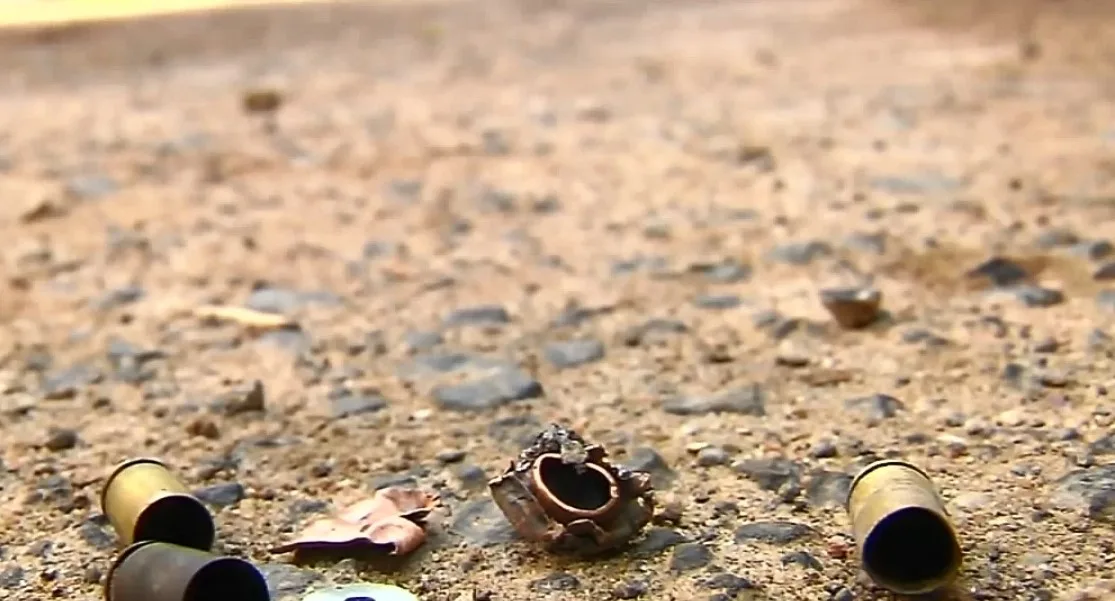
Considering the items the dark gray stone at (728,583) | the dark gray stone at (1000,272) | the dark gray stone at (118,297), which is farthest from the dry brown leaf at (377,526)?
the dark gray stone at (1000,272)

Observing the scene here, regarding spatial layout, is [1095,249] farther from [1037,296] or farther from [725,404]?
[725,404]

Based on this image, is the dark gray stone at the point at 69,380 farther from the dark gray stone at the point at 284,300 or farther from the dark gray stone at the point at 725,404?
the dark gray stone at the point at 725,404

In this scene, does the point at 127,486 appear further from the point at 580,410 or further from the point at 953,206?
the point at 953,206

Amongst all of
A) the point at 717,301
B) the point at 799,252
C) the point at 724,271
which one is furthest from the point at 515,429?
the point at 799,252

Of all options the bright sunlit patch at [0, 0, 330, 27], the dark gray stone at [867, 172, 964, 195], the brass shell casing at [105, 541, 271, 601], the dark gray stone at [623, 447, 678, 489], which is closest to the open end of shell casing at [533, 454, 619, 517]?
the dark gray stone at [623, 447, 678, 489]

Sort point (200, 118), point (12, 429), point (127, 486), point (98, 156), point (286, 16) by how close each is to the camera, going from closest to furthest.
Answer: point (127, 486) → point (12, 429) → point (98, 156) → point (200, 118) → point (286, 16)

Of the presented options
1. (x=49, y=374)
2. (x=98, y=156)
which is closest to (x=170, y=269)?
(x=49, y=374)

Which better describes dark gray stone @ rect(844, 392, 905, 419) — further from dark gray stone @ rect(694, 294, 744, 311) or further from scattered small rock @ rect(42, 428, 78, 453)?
scattered small rock @ rect(42, 428, 78, 453)
